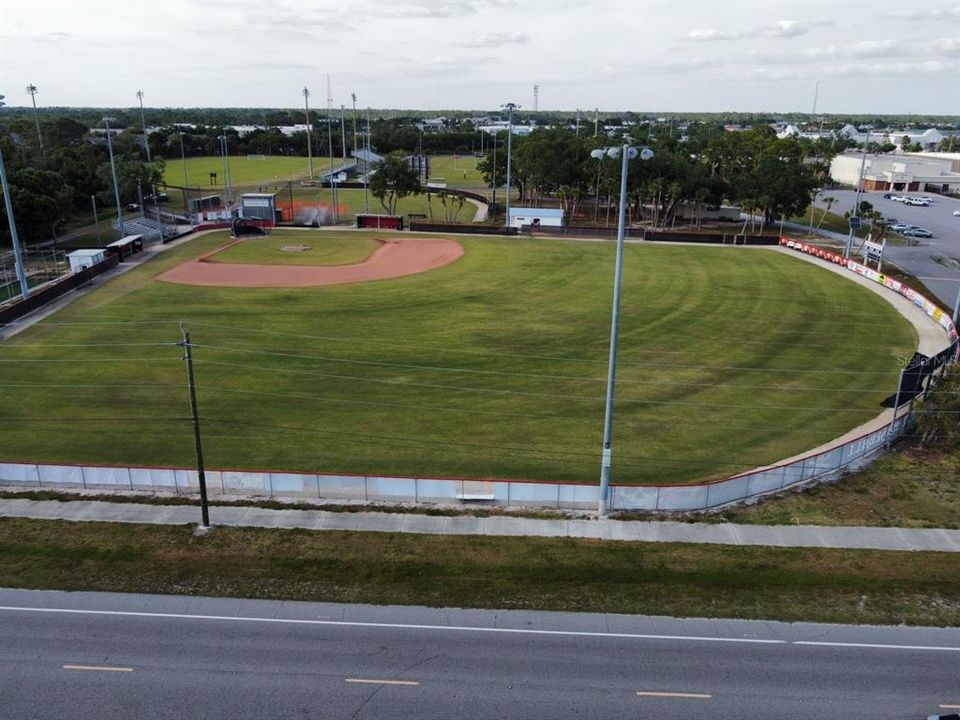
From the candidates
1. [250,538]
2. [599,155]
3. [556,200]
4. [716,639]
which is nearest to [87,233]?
[556,200]

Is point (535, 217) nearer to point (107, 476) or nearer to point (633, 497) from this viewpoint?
point (633, 497)

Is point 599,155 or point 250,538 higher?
point 599,155

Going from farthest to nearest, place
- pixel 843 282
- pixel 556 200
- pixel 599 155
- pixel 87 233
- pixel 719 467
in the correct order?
pixel 556 200 → pixel 87 233 → pixel 843 282 → pixel 719 467 → pixel 599 155

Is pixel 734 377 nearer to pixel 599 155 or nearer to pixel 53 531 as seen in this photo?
pixel 599 155

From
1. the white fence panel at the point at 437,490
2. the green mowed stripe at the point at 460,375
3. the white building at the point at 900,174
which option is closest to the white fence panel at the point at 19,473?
the green mowed stripe at the point at 460,375

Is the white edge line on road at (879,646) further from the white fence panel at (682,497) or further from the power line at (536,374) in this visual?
the power line at (536,374)

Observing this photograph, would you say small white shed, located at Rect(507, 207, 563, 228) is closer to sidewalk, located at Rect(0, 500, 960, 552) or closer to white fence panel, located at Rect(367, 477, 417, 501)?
white fence panel, located at Rect(367, 477, 417, 501)
